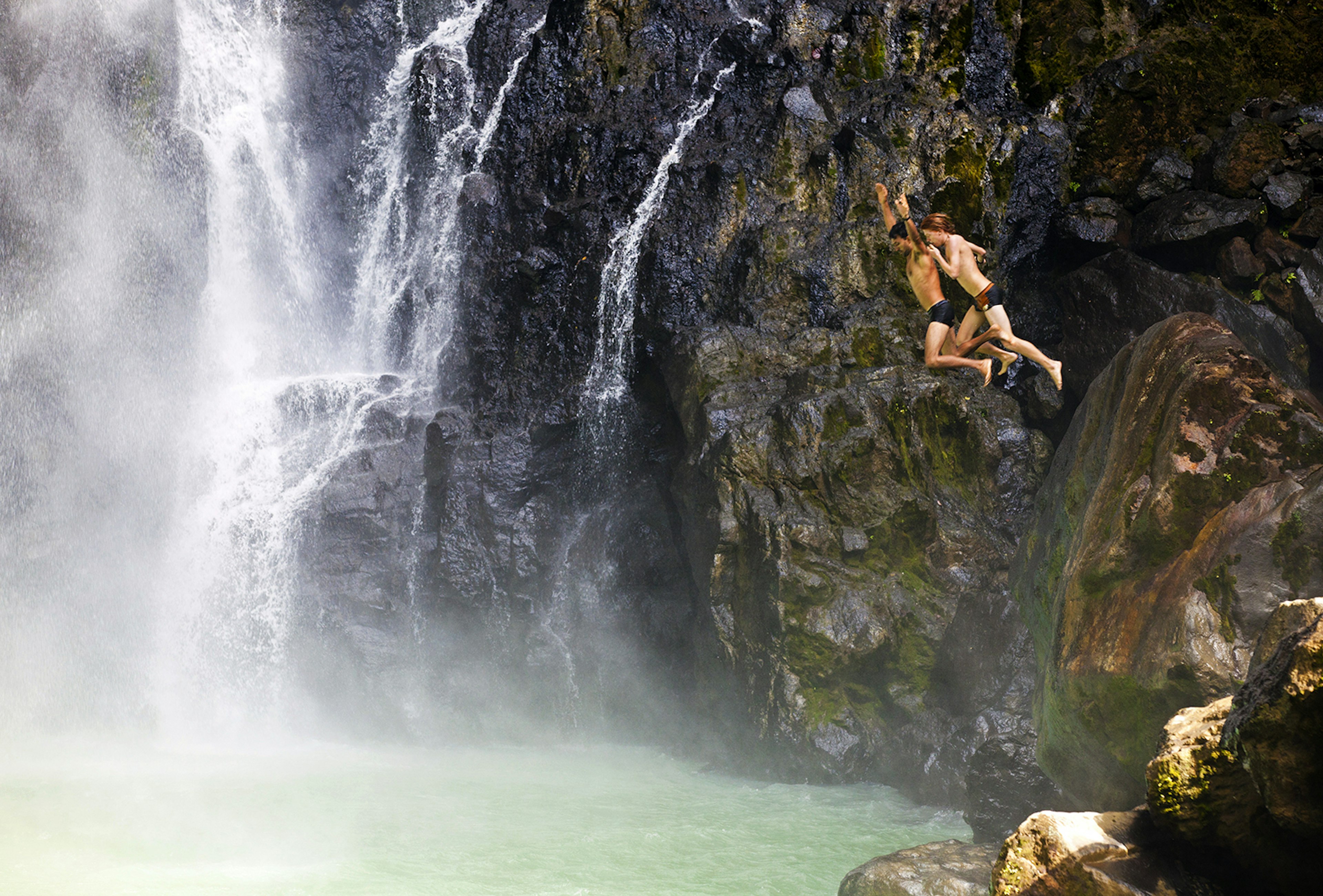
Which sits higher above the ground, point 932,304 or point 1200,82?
point 1200,82

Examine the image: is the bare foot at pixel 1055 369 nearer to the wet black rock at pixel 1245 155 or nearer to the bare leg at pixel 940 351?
the bare leg at pixel 940 351

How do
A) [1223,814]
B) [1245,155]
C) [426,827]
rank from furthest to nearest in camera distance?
[1245,155] → [426,827] → [1223,814]

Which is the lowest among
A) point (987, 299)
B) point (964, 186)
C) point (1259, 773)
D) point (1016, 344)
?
point (1259, 773)

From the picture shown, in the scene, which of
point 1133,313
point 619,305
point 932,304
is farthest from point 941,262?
point 619,305

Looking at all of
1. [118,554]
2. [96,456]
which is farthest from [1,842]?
[96,456]

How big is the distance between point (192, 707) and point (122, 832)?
4.68 metres

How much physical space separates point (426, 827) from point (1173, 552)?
6552mm

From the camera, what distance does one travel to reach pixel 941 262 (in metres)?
7.42

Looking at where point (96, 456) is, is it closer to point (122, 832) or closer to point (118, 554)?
point (118, 554)

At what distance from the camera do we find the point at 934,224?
25.1 ft

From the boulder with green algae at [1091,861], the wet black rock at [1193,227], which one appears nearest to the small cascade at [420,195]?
the wet black rock at [1193,227]

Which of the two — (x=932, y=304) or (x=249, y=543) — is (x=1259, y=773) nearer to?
(x=932, y=304)

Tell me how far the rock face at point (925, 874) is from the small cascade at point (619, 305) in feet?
24.3

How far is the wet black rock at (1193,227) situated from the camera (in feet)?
33.3
